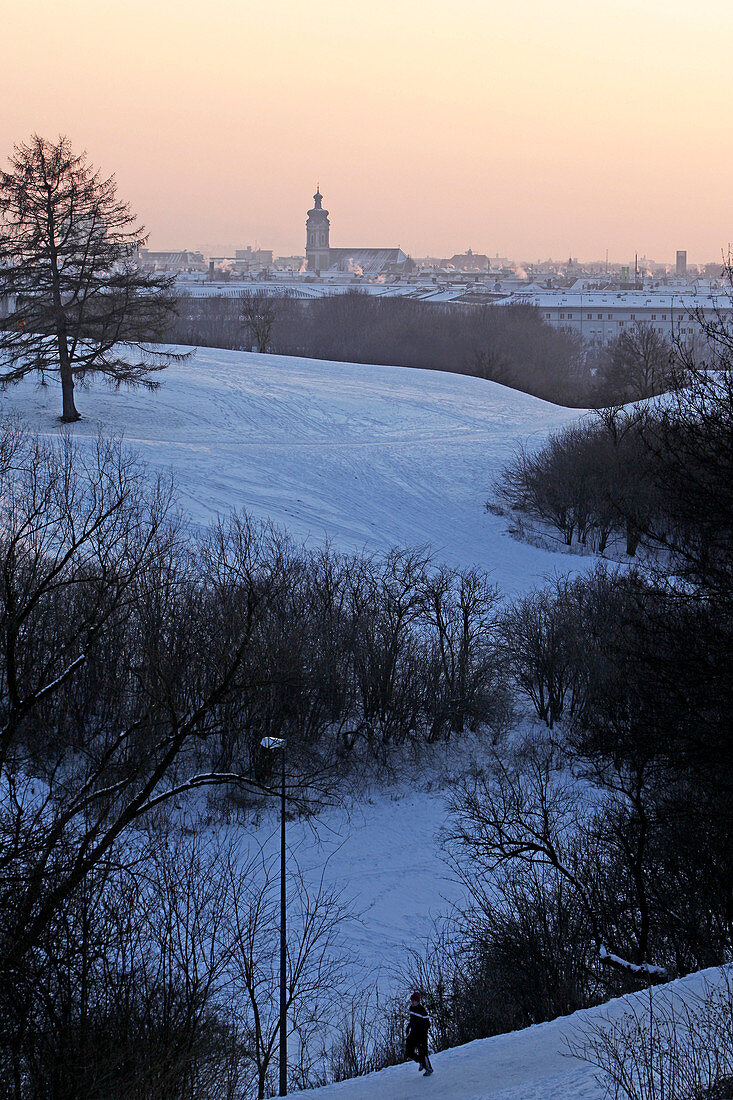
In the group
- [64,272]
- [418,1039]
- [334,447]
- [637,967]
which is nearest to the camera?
[418,1039]

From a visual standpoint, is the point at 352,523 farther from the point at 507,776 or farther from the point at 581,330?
the point at 581,330

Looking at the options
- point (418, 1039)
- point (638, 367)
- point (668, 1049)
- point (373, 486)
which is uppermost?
point (638, 367)

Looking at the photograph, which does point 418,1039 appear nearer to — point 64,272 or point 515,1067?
point 515,1067

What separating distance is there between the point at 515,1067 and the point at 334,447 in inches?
1237

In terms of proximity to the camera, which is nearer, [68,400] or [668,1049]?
[668,1049]

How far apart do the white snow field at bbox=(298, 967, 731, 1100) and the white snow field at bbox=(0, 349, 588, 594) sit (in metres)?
18.8

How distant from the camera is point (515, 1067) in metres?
9.27

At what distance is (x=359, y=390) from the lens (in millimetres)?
50000

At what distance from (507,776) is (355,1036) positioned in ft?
24.9

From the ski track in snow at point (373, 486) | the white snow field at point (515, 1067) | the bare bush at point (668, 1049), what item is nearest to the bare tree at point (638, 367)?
the ski track in snow at point (373, 486)

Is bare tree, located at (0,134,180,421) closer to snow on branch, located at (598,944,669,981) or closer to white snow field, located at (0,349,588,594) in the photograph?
white snow field, located at (0,349,588,594)

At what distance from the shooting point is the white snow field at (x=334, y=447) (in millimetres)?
31297

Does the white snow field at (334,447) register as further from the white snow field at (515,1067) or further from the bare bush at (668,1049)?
the bare bush at (668,1049)

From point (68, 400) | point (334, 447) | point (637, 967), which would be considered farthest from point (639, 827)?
point (334, 447)
